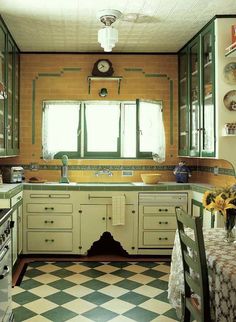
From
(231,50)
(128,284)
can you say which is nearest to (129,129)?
(231,50)

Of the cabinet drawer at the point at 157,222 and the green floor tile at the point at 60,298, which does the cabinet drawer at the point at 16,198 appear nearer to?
the green floor tile at the point at 60,298

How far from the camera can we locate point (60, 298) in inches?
139

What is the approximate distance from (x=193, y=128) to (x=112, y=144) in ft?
3.92

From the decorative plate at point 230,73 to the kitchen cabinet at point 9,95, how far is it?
213cm

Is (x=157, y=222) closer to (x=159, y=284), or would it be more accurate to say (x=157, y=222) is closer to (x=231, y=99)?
(x=159, y=284)

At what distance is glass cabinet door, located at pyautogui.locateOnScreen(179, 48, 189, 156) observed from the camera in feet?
16.4

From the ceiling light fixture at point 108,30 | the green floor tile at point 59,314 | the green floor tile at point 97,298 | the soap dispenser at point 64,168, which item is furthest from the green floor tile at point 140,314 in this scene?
the ceiling light fixture at point 108,30

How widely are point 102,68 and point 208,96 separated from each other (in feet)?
5.43

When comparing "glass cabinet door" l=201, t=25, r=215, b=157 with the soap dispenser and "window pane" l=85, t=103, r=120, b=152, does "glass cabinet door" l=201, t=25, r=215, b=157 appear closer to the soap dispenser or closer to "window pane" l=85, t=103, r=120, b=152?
"window pane" l=85, t=103, r=120, b=152

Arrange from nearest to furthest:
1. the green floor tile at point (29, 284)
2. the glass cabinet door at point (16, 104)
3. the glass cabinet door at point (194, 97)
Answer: the green floor tile at point (29, 284), the glass cabinet door at point (194, 97), the glass cabinet door at point (16, 104)

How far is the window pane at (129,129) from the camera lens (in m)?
5.43

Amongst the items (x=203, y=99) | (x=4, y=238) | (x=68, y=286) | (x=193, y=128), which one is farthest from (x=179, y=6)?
(x=68, y=286)

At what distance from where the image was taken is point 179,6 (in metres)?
3.70

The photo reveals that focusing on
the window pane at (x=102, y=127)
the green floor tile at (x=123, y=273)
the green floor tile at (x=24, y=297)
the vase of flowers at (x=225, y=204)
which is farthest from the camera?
the window pane at (x=102, y=127)
